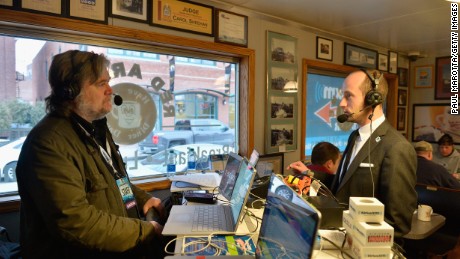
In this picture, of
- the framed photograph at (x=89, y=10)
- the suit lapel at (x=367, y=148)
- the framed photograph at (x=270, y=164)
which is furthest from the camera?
the framed photograph at (x=270, y=164)

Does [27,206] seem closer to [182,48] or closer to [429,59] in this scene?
[182,48]

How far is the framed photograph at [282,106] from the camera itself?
317 centimetres

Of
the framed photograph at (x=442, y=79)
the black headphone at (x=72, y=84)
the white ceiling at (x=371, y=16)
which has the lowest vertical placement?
the black headphone at (x=72, y=84)

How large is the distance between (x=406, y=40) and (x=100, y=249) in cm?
434

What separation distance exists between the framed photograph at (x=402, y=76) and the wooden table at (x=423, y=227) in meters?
3.35

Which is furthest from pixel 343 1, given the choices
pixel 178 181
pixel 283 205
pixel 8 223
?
pixel 8 223

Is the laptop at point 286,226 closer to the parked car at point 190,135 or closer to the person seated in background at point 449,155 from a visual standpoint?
the parked car at point 190,135

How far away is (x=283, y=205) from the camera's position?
907 mm

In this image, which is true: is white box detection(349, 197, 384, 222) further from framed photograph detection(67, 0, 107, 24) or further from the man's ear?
framed photograph detection(67, 0, 107, 24)

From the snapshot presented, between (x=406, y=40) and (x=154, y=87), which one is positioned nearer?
(x=154, y=87)

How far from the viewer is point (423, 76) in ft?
16.0

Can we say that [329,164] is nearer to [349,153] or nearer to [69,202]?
[349,153]

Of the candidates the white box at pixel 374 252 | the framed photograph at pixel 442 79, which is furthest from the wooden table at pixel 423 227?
the framed photograph at pixel 442 79

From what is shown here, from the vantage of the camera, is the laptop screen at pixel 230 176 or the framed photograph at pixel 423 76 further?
the framed photograph at pixel 423 76
